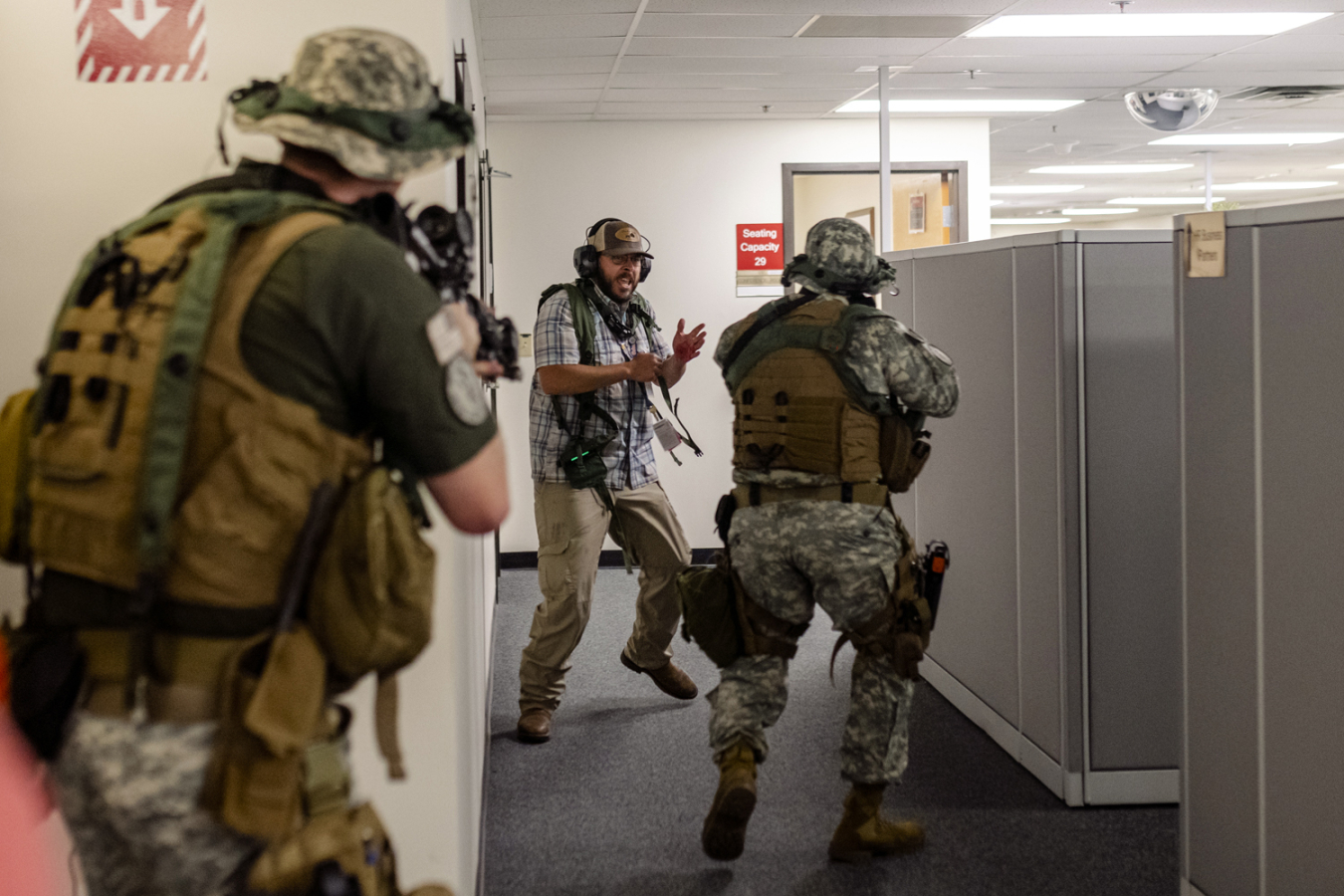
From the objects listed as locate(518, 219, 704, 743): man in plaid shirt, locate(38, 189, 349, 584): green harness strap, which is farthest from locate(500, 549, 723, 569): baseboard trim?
locate(38, 189, 349, 584): green harness strap

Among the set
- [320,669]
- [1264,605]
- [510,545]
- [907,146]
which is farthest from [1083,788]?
[907,146]

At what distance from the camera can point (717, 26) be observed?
4.81 m

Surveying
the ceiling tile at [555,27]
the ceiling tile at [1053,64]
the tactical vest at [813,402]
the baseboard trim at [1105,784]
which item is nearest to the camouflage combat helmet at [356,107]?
the tactical vest at [813,402]

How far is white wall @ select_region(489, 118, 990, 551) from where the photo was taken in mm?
6688

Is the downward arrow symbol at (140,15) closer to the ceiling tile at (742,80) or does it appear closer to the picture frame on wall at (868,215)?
the ceiling tile at (742,80)

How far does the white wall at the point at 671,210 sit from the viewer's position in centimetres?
669

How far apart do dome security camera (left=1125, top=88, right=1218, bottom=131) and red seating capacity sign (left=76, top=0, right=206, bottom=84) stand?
18.8ft

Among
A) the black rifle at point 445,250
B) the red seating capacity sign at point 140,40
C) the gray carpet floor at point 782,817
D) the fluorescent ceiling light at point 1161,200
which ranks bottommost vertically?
the gray carpet floor at point 782,817

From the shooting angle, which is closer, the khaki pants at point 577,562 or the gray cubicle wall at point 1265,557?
the gray cubicle wall at point 1265,557

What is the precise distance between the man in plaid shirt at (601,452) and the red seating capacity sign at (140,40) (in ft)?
5.59

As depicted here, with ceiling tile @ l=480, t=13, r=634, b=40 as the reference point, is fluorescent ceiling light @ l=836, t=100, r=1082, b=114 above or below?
above

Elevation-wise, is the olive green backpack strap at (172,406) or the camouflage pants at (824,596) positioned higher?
the olive green backpack strap at (172,406)

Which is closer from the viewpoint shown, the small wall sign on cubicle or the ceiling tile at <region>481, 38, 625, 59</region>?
the ceiling tile at <region>481, 38, 625, 59</region>

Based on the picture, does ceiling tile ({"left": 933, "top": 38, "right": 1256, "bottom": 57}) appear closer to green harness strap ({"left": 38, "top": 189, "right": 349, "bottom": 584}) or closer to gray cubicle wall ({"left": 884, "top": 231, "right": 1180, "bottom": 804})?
gray cubicle wall ({"left": 884, "top": 231, "right": 1180, "bottom": 804})
